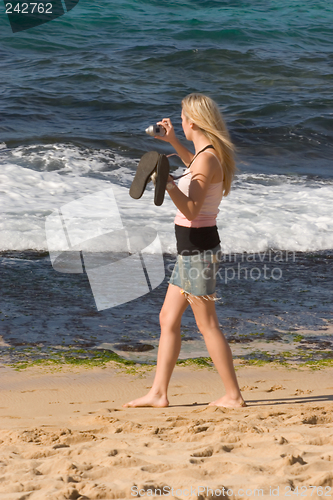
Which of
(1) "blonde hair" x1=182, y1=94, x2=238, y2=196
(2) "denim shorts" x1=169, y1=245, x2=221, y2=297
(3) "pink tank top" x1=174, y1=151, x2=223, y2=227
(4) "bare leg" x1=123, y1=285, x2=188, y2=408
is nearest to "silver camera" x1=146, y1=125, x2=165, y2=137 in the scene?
(1) "blonde hair" x1=182, y1=94, x2=238, y2=196

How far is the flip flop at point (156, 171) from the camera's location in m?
2.83

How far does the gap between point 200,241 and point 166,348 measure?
707 millimetres

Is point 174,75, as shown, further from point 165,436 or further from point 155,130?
point 165,436

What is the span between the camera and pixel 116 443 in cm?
260

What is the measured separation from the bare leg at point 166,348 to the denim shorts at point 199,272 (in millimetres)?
135

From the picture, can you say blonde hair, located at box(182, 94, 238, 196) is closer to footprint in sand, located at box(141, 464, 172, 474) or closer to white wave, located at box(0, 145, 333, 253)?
footprint in sand, located at box(141, 464, 172, 474)

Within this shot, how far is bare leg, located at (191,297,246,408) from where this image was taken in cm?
322

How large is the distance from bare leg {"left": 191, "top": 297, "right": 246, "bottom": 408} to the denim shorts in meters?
0.07

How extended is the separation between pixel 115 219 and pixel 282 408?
4.89 m

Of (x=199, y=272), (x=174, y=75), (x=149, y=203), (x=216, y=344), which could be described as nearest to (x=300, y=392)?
(x=216, y=344)

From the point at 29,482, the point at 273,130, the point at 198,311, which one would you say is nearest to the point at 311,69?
the point at 273,130

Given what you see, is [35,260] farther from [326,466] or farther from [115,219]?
[326,466]

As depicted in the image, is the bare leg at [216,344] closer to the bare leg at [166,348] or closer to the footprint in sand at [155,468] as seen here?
the bare leg at [166,348]

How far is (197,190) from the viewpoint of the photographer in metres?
3.00
